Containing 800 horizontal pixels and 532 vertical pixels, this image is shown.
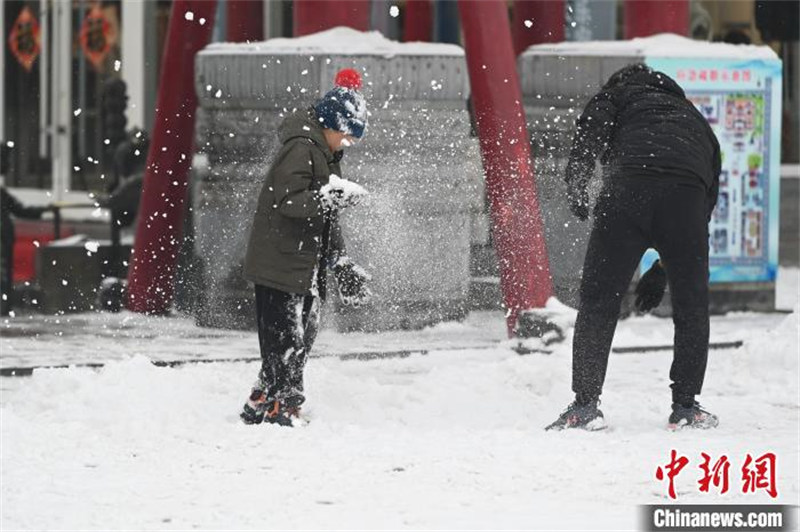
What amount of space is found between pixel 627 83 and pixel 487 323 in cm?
446

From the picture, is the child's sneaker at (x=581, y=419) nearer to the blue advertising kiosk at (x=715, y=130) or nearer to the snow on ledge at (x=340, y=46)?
the snow on ledge at (x=340, y=46)

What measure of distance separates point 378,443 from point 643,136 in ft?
5.88

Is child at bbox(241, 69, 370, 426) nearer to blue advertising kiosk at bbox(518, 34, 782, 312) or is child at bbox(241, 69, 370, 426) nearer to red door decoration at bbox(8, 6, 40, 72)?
blue advertising kiosk at bbox(518, 34, 782, 312)

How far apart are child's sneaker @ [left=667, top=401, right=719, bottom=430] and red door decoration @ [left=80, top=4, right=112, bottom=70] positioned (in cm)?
2181

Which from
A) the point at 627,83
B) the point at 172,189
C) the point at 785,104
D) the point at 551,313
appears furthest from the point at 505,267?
the point at 785,104

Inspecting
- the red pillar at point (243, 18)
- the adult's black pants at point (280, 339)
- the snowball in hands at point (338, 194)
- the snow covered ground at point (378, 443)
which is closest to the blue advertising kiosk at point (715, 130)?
the snow covered ground at point (378, 443)

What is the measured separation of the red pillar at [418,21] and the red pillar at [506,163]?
8755mm

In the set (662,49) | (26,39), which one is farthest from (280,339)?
(26,39)

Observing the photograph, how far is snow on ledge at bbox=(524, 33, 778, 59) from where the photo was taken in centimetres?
1371

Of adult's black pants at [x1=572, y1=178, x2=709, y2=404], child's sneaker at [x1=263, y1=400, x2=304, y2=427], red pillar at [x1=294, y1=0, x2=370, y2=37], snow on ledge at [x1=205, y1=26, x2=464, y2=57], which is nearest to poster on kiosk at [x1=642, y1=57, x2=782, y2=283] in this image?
snow on ledge at [x1=205, y1=26, x2=464, y2=57]

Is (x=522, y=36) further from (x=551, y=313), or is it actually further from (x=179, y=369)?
(x=179, y=369)

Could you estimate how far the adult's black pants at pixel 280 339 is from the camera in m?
8.89

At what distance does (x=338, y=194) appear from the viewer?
873 centimetres

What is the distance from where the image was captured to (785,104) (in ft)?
71.7
